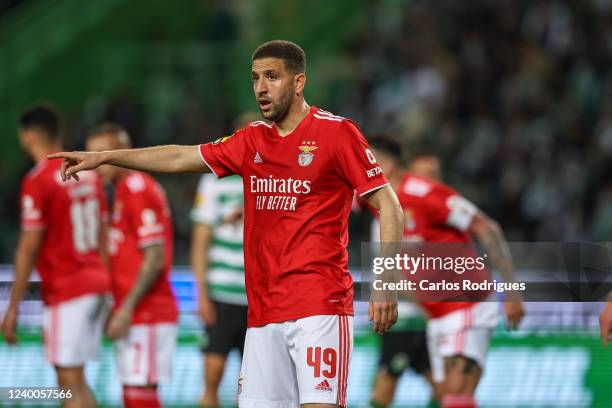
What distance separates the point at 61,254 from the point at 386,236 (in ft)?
11.2

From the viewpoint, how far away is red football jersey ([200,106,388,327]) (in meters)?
5.82

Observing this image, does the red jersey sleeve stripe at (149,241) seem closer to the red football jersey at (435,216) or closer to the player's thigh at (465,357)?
the red football jersey at (435,216)

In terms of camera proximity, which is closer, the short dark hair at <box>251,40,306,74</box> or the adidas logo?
the adidas logo

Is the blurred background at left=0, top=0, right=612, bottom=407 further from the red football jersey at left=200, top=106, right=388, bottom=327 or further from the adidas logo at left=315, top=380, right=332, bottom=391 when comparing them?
the adidas logo at left=315, top=380, right=332, bottom=391

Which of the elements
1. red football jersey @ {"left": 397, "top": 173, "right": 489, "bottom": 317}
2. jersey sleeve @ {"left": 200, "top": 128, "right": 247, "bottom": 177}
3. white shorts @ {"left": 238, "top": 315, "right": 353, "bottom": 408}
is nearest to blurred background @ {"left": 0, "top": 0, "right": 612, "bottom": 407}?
red football jersey @ {"left": 397, "top": 173, "right": 489, "bottom": 317}

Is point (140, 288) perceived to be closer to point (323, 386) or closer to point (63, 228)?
point (63, 228)

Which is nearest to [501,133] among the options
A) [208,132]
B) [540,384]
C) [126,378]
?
[208,132]

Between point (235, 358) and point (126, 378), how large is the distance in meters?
2.52

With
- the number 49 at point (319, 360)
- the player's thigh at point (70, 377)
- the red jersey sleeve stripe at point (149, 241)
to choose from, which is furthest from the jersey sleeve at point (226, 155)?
the player's thigh at point (70, 377)

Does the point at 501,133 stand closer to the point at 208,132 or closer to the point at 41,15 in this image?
the point at 208,132

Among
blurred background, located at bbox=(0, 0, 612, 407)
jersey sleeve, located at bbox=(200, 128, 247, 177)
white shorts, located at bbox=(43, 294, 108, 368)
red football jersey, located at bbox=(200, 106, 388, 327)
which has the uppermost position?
blurred background, located at bbox=(0, 0, 612, 407)

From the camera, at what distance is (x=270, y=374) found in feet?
19.3

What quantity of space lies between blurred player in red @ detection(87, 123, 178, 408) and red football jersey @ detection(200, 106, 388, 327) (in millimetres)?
2259

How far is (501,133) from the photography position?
16438 mm
